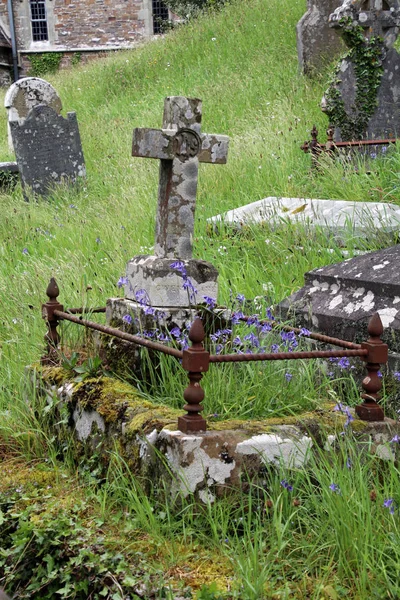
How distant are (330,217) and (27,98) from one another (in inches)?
312

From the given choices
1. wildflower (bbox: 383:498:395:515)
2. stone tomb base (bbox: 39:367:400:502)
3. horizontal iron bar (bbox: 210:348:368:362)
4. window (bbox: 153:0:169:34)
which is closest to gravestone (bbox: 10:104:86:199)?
stone tomb base (bbox: 39:367:400:502)

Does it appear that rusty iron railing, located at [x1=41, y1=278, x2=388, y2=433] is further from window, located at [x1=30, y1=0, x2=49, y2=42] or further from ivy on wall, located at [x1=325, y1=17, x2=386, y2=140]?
window, located at [x1=30, y1=0, x2=49, y2=42]

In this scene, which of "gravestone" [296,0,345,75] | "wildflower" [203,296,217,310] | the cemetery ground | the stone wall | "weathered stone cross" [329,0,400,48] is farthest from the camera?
the stone wall

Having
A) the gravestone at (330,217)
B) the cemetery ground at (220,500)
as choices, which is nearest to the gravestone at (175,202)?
the cemetery ground at (220,500)

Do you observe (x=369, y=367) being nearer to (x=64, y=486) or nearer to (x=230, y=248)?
(x=64, y=486)

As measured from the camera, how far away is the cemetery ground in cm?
290

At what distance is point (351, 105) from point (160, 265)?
19.2ft

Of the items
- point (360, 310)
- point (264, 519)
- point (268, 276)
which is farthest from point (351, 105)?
point (264, 519)

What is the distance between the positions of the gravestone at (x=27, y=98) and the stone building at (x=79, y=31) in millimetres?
19734

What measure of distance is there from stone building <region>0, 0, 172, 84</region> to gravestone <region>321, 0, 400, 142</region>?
77.4ft

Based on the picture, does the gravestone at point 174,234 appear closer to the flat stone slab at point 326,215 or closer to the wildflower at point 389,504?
the wildflower at point 389,504

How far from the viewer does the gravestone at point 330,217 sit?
19.4 ft

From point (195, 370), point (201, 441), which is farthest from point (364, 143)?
point (201, 441)

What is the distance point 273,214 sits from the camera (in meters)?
6.70
